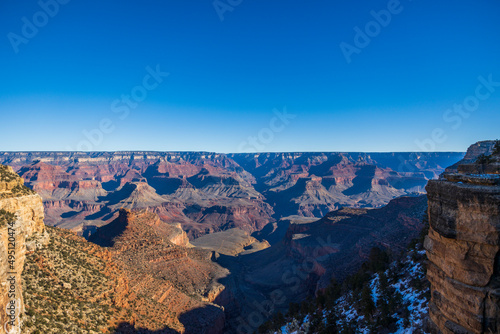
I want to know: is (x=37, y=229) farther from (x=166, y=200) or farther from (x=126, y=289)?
(x=166, y=200)

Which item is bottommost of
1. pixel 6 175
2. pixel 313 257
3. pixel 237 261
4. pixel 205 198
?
pixel 237 261

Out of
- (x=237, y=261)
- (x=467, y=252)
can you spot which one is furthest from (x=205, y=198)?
(x=467, y=252)

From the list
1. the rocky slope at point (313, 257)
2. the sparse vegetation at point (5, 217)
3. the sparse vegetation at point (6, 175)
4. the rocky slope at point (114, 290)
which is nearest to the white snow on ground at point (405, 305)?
the rocky slope at point (114, 290)

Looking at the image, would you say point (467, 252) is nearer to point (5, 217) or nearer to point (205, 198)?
point (5, 217)

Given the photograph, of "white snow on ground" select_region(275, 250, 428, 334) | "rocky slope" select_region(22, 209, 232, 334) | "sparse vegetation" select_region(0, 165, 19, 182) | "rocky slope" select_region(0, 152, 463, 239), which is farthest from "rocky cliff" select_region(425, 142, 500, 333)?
"rocky slope" select_region(0, 152, 463, 239)

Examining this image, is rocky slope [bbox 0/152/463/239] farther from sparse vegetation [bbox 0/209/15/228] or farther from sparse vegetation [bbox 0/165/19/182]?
sparse vegetation [bbox 0/209/15/228]

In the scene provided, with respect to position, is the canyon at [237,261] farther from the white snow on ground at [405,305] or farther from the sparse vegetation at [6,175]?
the white snow on ground at [405,305]
